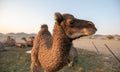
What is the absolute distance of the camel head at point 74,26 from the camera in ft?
3.60

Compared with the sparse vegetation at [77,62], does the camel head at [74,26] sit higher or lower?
higher

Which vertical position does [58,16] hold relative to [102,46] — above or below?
above

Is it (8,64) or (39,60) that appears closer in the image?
(39,60)

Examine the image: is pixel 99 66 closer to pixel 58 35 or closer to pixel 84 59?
pixel 84 59

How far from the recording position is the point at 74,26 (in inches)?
45.6

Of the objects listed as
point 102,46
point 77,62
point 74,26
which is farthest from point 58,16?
point 102,46

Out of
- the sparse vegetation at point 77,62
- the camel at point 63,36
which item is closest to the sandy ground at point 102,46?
the sparse vegetation at point 77,62

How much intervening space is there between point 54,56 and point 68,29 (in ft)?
0.44

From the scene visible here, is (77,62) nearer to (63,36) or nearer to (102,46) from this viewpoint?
(102,46)

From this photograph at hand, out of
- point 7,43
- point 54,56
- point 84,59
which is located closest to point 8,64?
point 84,59

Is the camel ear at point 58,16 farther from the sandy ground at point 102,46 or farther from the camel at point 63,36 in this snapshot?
the sandy ground at point 102,46

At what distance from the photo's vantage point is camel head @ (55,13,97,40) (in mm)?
1097

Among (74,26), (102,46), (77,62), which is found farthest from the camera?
(102,46)

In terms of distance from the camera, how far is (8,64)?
8.79 ft
